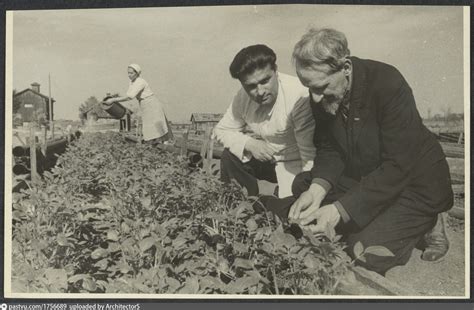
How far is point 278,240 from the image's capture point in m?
3.27

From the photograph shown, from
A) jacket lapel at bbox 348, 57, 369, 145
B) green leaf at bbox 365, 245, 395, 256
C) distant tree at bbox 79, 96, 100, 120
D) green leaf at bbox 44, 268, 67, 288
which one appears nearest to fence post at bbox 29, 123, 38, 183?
distant tree at bbox 79, 96, 100, 120

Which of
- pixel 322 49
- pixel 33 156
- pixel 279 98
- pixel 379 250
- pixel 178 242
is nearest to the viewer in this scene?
pixel 379 250

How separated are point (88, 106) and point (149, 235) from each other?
0.92m

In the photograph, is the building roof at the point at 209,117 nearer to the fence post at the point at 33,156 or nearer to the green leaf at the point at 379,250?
the fence post at the point at 33,156

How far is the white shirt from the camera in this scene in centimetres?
350

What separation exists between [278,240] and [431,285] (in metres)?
0.99

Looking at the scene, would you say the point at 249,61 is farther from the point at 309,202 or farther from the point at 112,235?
the point at 112,235

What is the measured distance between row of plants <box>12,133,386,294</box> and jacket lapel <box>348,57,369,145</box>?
69 centimetres

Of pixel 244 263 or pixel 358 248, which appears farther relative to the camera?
pixel 358 248

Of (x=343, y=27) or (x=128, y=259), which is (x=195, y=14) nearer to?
(x=343, y=27)

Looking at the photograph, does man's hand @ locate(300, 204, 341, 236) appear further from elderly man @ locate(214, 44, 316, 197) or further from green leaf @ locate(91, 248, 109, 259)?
green leaf @ locate(91, 248, 109, 259)

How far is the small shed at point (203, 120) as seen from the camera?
3520 millimetres

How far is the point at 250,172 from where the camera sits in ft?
11.7

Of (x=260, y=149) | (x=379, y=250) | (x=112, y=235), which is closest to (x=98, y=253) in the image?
(x=112, y=235)
